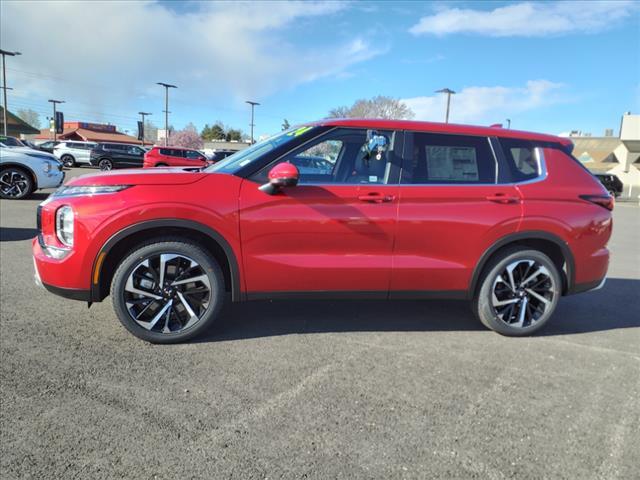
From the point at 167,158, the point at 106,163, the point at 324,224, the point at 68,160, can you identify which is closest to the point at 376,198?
the point at 324,224

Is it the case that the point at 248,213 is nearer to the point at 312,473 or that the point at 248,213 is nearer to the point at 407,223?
the point at 407,223

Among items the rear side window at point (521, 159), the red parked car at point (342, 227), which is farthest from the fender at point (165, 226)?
the rear side window at point (521, 159)

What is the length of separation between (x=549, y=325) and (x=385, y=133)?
2426mm

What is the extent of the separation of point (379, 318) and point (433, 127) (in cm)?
178

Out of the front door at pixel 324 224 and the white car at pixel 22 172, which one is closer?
the front door at pixel 324 224

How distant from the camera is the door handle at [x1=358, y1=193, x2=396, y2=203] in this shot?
3.63 m

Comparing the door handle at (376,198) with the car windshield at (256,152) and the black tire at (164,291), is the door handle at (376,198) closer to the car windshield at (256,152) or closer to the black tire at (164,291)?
the car windshield at (256,152)

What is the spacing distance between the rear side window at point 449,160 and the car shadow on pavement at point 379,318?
1.34m

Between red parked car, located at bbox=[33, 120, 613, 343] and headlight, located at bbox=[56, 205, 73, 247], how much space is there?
1 cm

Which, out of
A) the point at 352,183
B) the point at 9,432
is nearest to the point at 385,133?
the point at 352,183

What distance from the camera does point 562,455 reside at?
242 cm

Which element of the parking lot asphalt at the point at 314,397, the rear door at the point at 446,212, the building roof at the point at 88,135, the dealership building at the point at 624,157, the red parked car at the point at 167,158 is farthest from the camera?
the building roof at the point at 88,135

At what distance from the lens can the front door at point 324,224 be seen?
3.52 m

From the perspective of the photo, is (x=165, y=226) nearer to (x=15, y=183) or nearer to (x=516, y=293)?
(x=516, y=293)
